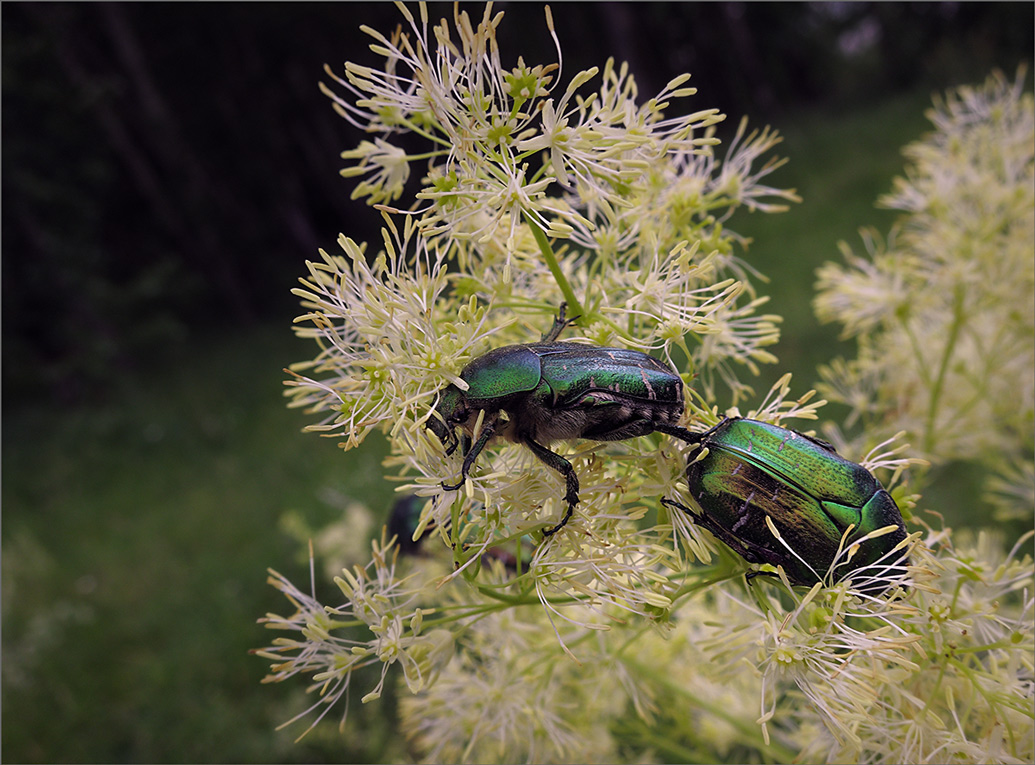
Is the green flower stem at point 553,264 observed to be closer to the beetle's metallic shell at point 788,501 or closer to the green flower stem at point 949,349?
the beetle's metallic shell at point 788,501

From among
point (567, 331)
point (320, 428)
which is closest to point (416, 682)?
point (320, 428)

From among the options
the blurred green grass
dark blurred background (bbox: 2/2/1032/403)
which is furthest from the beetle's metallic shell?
dark blurred background (bbox: 2/2/1032/403)

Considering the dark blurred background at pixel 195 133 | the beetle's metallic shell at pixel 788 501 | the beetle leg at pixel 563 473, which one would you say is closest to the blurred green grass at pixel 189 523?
the beetle's metallic shell at pixel 788 501

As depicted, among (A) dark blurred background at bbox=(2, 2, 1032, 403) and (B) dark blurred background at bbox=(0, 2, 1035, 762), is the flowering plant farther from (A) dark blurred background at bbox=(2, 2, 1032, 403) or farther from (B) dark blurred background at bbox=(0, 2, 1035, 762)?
(A) dark blurred background at bbox=(2, 2, 1032, 403)

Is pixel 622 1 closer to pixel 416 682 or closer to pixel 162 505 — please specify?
pixel 162 505

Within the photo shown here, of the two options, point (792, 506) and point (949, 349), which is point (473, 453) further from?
point (949, 349)

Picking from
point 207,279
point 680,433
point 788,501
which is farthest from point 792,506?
point 207,279
